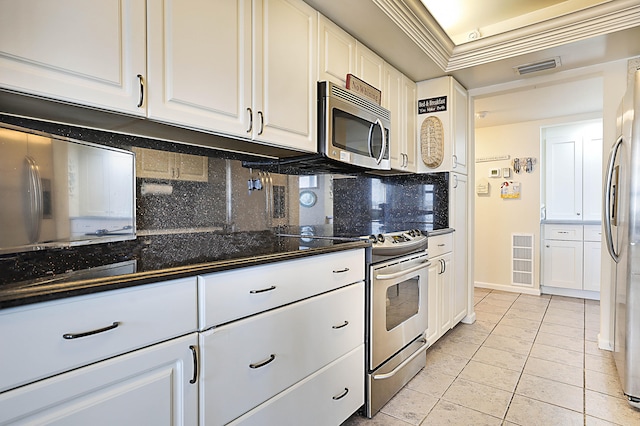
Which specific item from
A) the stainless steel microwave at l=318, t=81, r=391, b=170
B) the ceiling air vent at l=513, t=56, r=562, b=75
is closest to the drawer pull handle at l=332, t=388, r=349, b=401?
the stainless steel microwave at l=318, t=81, r=391, b=170

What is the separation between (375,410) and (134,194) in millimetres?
1636

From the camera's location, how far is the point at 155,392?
91cm

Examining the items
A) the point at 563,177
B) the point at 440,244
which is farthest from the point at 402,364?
the point at 563,177

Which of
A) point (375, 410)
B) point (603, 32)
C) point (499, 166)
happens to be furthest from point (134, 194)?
point (499, 166)

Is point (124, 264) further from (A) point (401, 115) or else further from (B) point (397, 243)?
(A) point (401, 115)

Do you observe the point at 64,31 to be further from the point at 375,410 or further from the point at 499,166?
the point at 499,166

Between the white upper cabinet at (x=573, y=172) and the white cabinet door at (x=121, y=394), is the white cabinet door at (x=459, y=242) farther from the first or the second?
the white cabinet door at (x=121, y=394)

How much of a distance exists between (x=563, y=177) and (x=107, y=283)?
5.20m

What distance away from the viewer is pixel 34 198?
1.10 m

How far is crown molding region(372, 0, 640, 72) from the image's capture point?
204 cm

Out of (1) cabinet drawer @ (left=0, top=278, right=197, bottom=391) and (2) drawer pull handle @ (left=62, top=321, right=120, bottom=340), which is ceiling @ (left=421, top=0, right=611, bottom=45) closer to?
(1) cabinet drawer @ (left=0, top=278, right=197, bottom=391)

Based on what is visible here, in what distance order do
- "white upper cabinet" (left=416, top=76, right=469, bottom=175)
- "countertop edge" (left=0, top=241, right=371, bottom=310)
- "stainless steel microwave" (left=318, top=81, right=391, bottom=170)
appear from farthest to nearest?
"white upper cabinet" (left=416, top=76, right=469, bottom=175)
"stainless steel microwave" (left=318, top=81, right=391, bottom=170)
"countertop edge" (left=0, top=241, right=371, bottom=310)

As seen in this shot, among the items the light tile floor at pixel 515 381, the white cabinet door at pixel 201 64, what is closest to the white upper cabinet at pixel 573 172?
the light tile floor at pixel 515 381

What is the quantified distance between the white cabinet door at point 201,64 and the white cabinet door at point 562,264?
4421 millimetres
